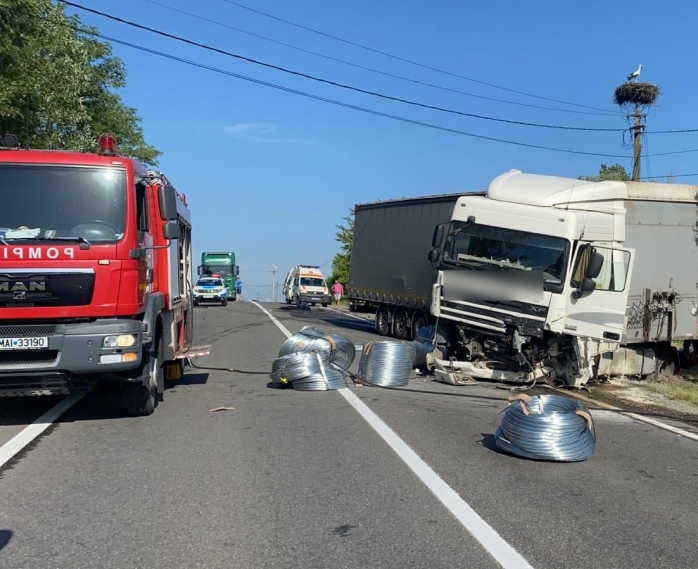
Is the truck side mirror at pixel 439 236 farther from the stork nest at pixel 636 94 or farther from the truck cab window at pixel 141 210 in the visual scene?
the stork nest at pixel 636 94

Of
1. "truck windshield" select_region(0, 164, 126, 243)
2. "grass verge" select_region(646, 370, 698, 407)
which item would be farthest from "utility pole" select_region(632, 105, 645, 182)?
"truck windshield" select_region(0, 164, 126, 243)

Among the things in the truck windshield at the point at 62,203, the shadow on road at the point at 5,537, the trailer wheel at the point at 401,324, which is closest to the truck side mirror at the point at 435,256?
the truck windshield at the point at 62,203

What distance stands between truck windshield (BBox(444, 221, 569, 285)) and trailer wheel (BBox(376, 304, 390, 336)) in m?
11.5

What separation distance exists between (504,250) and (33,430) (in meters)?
7.65

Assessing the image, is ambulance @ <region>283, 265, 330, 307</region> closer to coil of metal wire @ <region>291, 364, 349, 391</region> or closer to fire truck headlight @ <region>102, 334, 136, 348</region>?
coil of metal wire @ <region>291, 364, 349, 391</region>

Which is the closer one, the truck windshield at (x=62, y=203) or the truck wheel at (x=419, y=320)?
the truck windshield at (x=62, y=203)

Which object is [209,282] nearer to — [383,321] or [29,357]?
[383,321]

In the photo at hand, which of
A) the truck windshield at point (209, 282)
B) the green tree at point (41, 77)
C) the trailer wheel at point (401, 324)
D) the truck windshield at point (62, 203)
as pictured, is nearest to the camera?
the truck windshield at point (62, 203)

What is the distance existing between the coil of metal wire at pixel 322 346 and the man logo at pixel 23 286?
16.5 ft

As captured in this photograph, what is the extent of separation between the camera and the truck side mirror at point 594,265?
11477 mm

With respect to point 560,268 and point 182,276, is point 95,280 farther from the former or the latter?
point 560,268

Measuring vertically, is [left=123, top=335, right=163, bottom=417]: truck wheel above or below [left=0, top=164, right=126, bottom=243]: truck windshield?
below

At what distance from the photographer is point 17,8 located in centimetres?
1516

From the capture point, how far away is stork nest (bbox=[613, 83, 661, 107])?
29.6 meters
